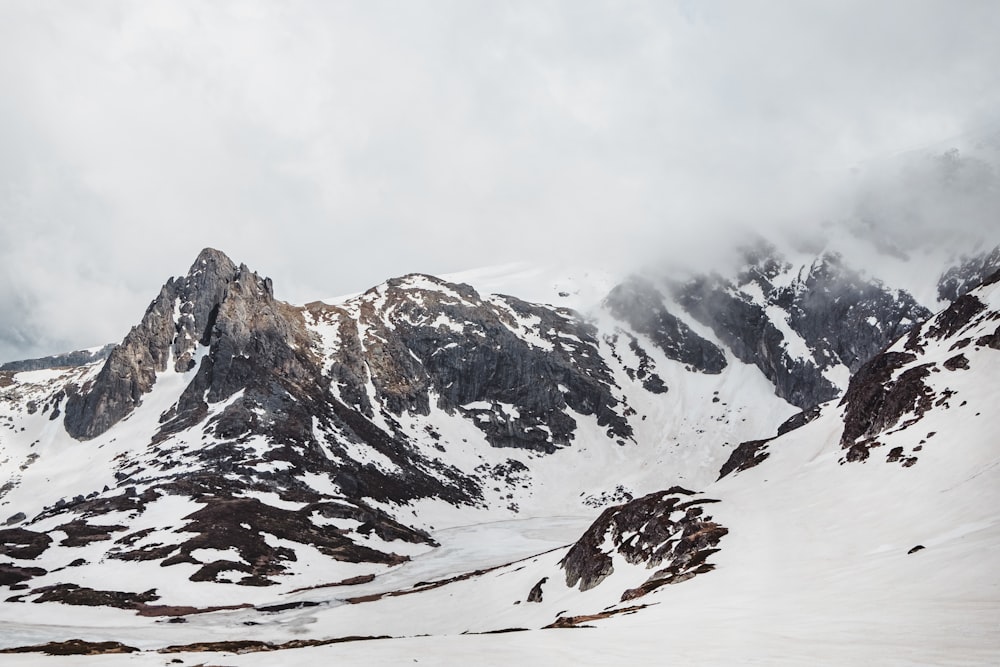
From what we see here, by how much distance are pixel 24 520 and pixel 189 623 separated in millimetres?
113282

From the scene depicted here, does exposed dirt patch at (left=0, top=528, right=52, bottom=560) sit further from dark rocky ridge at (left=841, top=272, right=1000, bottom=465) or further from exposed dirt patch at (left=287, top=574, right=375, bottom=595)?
dark rocky ridge at (left=841, top=272, right=1000, bottom=465)

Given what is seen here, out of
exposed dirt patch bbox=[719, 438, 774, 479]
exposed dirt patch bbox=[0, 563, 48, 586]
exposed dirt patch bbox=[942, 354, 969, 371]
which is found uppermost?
exposed dirt patch bbox=[942, 354, 969, 371]

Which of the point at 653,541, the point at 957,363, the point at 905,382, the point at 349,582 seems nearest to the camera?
the point at 653,541

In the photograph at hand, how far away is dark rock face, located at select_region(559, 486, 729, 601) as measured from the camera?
5078cm

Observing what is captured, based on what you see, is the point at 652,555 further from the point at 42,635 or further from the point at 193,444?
the point at 193,444

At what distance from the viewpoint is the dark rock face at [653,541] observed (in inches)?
1999

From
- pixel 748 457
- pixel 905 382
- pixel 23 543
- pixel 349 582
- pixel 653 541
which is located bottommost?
pixel 653 541

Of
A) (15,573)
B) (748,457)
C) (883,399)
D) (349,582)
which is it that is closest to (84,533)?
(15,573)

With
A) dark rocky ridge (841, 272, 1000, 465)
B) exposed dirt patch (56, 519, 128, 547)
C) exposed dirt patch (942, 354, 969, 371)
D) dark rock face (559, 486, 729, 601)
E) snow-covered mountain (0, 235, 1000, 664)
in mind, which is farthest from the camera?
exposed dirt patch (56, 519, 128, 547)

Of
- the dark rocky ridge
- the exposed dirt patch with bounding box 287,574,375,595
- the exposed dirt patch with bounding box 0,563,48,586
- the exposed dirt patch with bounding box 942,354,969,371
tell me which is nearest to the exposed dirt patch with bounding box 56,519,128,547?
the exposed dirt patch with bounding box 0,563,48,586

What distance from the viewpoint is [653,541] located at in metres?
60.3

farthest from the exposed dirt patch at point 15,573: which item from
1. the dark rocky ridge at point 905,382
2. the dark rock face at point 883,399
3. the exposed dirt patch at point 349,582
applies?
the dark rock face at point 883,399

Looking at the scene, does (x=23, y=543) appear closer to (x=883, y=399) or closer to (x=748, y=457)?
(x=748, y=457)

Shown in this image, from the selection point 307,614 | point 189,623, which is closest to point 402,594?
point 307,614
